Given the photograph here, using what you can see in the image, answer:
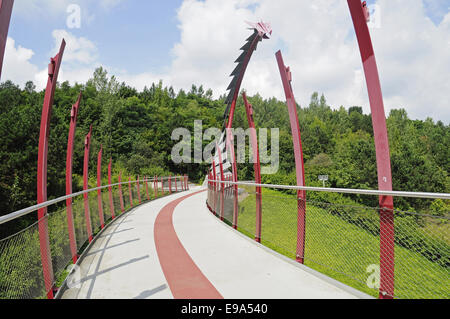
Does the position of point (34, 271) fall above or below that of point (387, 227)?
below

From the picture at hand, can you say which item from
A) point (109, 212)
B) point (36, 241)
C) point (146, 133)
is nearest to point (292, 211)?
point (36, 241)

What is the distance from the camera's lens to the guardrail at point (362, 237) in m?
2.82

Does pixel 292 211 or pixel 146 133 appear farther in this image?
pixel 146 133

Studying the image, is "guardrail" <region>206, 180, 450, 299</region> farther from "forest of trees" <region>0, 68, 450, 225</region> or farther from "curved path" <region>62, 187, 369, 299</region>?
"forest of trees" <region>0, 68, 450, 225</region>

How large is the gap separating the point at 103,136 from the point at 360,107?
107m

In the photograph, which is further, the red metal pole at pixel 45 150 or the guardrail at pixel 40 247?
the red metal pole at pixel 45 150

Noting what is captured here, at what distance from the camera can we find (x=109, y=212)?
321 inches

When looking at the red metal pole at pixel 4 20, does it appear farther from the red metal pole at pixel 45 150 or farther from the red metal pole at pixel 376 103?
the red metal pole at pixel 376 103

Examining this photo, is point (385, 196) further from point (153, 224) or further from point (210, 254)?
point (153, 224)

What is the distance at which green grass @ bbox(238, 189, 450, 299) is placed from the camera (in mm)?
3334

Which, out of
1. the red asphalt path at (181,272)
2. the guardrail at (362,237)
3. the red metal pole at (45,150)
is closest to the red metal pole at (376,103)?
the guardrail at (362,237)

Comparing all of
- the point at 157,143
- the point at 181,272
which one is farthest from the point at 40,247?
the point at 157,143

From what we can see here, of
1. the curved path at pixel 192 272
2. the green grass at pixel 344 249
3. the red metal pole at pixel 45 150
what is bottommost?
the curved path at pixel 192 272

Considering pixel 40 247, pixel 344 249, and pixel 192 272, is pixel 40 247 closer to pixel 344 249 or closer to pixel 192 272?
pixel 192 272
